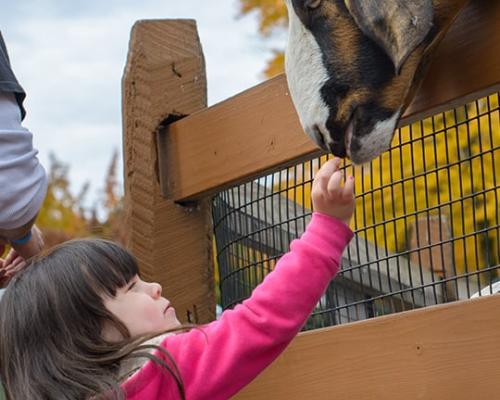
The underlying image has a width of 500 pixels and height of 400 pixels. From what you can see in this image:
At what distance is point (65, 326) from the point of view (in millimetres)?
2164

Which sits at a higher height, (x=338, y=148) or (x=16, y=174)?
(x=338, y=148)

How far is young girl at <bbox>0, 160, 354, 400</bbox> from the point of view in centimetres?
198

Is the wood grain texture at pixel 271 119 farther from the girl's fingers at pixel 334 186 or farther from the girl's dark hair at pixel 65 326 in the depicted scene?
the girl's dark hair at pixel 65 326

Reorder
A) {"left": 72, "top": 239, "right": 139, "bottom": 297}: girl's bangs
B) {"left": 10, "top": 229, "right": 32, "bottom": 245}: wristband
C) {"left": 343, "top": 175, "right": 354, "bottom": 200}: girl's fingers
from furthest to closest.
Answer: {"left": 10, "top": 229, "right": 32, "bottom": 245}: wristband, {"left": 72, "top": 239, "right": 139, "bottom": 297}: girl's bangs, {"left": 343, "top": 175, "right": 354, "bottom": 200}: girl's fingers

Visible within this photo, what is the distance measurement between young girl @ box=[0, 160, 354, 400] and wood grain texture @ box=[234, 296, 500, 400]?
308mm

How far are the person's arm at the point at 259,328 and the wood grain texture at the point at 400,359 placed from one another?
317 mm

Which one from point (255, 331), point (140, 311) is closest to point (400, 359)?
point (255, 331)

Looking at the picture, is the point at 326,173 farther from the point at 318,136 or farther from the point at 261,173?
the point at 261,173

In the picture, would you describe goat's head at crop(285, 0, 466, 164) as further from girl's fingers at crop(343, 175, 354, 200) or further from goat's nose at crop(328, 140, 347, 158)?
girl's fingers at crop(343, 175, 354, 200)

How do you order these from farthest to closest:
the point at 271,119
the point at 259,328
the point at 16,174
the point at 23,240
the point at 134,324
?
1. the point at 23,240
2. the point at 271,119
3. the point at 16,174
4. the point at 134,324
5. the point at 259,328

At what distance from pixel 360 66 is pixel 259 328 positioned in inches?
21.3

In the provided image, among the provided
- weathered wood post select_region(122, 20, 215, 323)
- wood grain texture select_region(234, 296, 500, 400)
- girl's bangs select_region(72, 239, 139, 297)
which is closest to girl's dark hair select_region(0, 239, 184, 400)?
girl's bangs select_region(72, 239, 139, 297)

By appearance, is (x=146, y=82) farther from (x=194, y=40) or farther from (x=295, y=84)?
(x=295, y=84)

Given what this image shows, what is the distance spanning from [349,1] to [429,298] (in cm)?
171
